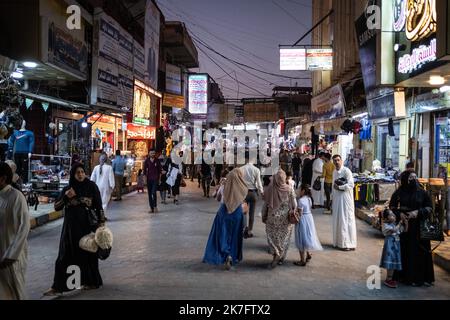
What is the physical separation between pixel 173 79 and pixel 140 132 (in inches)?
226

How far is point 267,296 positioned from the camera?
6.09 m

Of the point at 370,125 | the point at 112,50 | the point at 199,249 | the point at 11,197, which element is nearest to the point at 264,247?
the point at 199,249

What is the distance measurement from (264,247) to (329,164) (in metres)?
6.35

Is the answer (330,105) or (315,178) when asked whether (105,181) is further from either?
(330,105)

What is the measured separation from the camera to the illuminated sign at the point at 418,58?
30.2 ft

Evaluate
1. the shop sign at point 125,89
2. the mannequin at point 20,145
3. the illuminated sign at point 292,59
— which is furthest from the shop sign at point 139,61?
the mannequin at point 20,145

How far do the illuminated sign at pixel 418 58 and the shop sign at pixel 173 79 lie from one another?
66.5ft

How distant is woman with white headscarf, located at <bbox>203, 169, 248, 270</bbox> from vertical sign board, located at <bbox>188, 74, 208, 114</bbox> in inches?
1114

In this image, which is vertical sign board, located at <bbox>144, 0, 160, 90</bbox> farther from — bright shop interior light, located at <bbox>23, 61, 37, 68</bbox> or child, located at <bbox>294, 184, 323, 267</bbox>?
child, located at <bbox>294, 184, 323, 267</bbox>

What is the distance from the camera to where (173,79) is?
30562 millimetres

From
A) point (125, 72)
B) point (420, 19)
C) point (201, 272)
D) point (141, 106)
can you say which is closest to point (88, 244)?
point (201, 272)

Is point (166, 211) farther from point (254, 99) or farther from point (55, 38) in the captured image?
point (254, 99)

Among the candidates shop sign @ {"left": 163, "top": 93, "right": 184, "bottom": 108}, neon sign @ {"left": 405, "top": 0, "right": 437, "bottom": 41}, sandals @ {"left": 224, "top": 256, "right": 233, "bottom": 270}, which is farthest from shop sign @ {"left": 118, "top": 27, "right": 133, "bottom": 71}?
sandals @ {"left": 224, "top": 256, "right": 233, "bottom": 270}

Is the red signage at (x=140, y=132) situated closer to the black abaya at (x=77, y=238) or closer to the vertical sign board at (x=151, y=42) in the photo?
the vertical sign board at (x=151, y=42)
